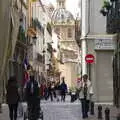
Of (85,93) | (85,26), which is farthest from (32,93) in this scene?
(85,26)

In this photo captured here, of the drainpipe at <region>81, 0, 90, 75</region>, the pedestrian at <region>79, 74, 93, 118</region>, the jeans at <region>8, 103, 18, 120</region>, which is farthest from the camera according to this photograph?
the drainpipe at <region>81, 0, 90, 75</region>

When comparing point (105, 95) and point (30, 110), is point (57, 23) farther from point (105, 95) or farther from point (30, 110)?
point (30, 110)

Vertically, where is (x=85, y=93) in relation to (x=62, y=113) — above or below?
above

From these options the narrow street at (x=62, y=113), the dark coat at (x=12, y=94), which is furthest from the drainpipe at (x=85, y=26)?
the dark coat at (x=12, y=94)

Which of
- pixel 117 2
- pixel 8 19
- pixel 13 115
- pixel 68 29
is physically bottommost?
pixel 13 115

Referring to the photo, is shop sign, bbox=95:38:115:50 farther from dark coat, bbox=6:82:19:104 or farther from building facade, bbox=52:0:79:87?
building facade, bbox=52:0:79:87

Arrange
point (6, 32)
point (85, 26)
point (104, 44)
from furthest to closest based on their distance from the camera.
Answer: point (85, 26), point (104, 44), point (6, 32)

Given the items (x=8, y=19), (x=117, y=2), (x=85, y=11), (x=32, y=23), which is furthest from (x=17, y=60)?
(x=8, y=19)

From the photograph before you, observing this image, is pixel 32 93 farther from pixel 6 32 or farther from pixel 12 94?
pixel 6 32

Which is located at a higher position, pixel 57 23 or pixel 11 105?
pixel 57 23

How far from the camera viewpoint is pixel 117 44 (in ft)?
109

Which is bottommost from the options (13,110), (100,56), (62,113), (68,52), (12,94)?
(62,113)

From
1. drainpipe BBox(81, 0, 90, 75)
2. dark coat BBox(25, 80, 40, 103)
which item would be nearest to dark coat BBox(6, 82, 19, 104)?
dark coat BBox(25, 80, 40, 103)

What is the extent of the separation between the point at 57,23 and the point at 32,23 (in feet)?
422
